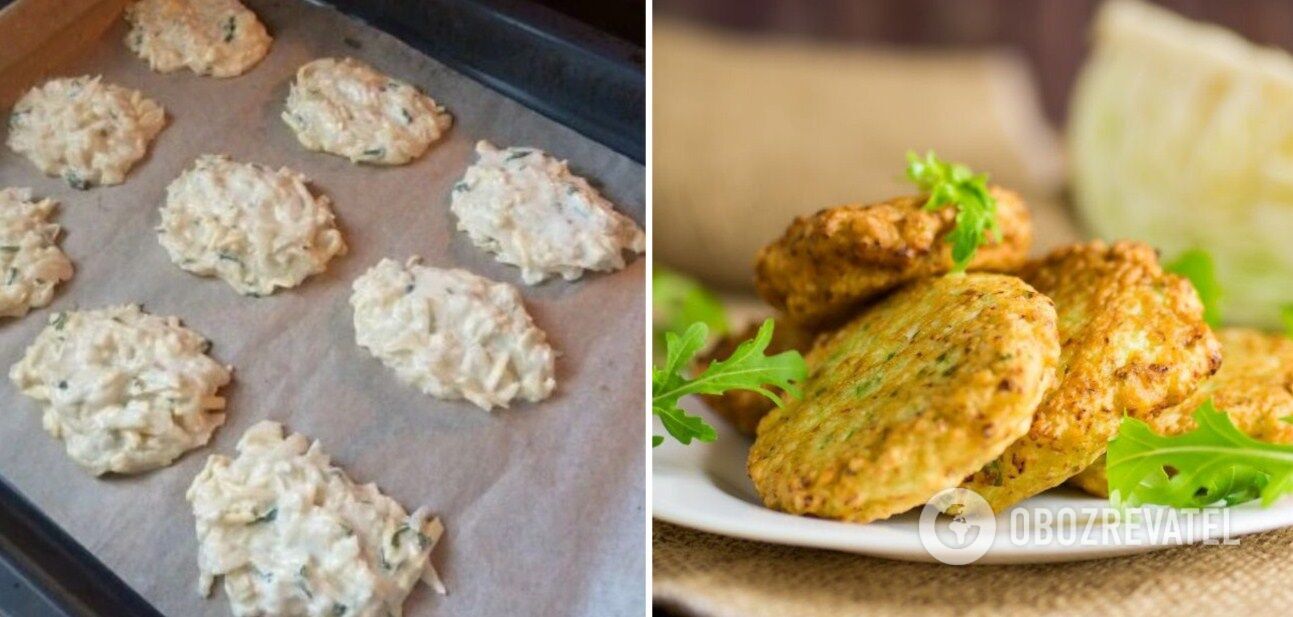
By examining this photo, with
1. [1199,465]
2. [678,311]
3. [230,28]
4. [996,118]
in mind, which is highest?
[230,28]

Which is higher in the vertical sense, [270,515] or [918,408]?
[918,408]

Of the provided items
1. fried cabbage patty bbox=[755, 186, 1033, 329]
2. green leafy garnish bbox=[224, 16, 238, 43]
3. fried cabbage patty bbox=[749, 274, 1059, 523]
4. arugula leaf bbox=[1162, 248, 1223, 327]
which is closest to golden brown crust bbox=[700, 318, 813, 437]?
fried cabbage patty bbox=[755, 186, 1033, 329]

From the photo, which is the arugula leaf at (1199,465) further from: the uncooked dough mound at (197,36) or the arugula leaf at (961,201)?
the uncooked dough mound at (197,36)

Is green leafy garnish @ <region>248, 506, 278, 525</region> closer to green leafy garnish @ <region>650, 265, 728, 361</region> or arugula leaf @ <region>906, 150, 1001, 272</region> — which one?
arugula leaf @ <region>906, 150, 1001, 272</region>

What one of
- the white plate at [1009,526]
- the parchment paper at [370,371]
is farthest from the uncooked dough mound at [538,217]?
the white plate at [1009,526]

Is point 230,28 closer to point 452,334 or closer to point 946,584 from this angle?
point 452,334

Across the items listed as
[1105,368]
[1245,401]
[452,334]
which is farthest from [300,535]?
[1245,401]
